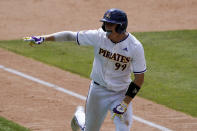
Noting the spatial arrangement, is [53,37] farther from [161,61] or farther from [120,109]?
[161,61]

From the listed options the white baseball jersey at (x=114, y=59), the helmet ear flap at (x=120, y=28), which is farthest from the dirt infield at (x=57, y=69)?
the helmet ear flap at (x=120, y=28)

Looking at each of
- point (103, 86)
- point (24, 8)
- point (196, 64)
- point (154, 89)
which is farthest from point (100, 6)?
point (103, 86)

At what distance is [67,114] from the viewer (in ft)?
31.0

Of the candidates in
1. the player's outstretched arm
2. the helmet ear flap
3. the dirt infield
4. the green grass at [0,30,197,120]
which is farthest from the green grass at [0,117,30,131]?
the green grass at [0,30,197,120]

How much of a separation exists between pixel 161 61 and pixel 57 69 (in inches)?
101

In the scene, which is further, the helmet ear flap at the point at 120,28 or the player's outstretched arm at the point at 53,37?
the player's outstretched arm at the point at 53,37

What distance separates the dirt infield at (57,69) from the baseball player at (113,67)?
1.68 meters

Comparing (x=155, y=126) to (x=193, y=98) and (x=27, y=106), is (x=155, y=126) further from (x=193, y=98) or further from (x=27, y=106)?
(x=27, y=106)

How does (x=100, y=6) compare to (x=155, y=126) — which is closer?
(x=155, y=126)

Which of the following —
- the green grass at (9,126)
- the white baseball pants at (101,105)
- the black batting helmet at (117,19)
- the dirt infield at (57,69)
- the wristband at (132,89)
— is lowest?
the dirt infield at (57,69)

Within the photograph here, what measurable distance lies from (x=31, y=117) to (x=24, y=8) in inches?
383

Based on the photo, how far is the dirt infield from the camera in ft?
30.4

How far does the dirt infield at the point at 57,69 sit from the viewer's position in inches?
364

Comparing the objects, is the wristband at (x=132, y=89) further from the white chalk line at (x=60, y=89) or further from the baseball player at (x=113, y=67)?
the white chalk line at (x=60, y=89)
